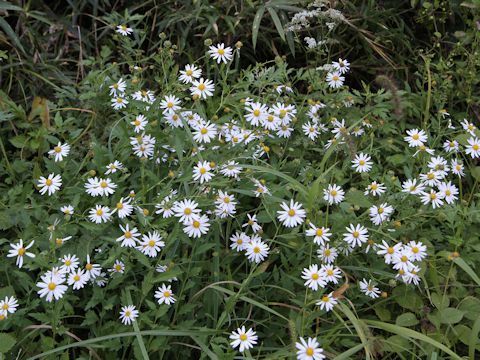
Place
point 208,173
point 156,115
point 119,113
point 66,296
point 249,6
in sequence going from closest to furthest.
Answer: point 66,296 < point 208,173 < point 156,115 < point 119,113 < point 249,6

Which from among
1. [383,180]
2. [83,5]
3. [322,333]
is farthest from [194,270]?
[83,5]

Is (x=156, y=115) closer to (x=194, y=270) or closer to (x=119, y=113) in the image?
(x=119, y=113)

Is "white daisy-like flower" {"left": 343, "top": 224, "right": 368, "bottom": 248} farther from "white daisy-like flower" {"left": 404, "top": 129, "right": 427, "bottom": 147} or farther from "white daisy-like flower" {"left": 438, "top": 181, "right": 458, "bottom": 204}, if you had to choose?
"white daisy-like flower" {"left": 404, "top": 129, "right": 427, "bottom": 147}

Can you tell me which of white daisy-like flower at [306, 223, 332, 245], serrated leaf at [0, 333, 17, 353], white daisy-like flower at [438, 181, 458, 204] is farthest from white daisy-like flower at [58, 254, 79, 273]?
white daisy-like flower at [438, 181, 458, 204]

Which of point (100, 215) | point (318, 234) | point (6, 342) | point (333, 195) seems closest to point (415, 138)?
point (333, 195)

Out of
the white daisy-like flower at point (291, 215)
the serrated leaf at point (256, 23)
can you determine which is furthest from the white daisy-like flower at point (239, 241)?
the serrated leaf at point (256, 23)

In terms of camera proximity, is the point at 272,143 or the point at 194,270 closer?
the point at 194,270

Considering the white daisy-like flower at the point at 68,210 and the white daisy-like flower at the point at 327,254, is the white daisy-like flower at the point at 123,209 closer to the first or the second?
the white daisy-like flower at the point at 68,210
